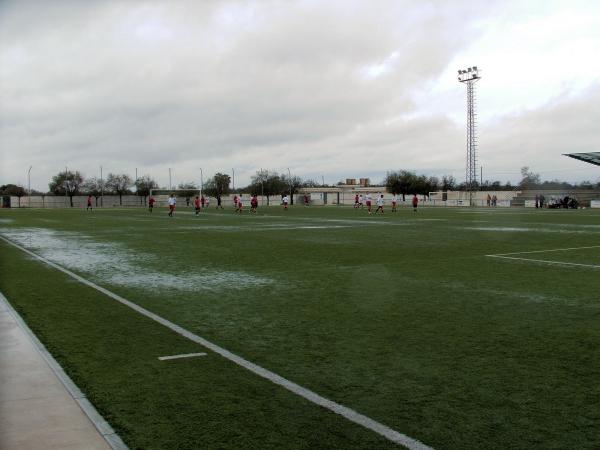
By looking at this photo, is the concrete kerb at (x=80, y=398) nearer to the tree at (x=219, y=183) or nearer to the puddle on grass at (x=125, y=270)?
the puddle on grass at (x=125, y=270)

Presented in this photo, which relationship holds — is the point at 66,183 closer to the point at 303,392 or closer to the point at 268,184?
the point at 268,184

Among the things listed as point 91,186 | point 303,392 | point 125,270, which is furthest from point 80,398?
point 91,186

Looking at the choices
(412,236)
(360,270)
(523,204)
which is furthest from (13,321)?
(523,204)

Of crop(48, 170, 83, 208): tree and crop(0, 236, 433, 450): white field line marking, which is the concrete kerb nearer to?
crop(0, 236, 433, 450): white field line marking

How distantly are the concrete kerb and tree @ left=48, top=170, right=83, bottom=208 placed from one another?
104809 mm

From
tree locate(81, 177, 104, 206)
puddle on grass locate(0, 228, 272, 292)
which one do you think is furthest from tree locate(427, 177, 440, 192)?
puddle on grass locate(0, 228, 272, 292)

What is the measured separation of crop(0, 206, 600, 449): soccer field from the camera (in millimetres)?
3793

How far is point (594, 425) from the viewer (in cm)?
379

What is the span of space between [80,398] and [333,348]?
8.22 feet

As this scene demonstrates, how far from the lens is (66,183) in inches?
4151

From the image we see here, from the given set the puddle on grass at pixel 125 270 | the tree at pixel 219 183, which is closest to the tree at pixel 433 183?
the tree at pixel 219 183

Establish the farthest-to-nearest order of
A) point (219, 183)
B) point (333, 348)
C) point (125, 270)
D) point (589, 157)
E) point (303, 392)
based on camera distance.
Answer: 1. point (219, 183)
2. point (589, 157)
3. point (125, 270)
4. point (333, 348)
5. point (303, 392)

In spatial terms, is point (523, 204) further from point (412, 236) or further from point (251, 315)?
point (251, 315)

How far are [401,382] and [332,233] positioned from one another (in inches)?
704
